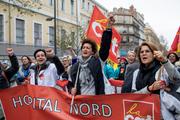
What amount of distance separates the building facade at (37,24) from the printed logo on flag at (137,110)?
17.1 meters

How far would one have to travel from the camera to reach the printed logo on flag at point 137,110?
176 inches

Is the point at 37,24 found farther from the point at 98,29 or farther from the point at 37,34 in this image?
the point at 98,29

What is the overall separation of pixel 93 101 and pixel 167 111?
112 centimetres

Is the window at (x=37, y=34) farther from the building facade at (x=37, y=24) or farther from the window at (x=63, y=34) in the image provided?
the window at (x=63, y=34)

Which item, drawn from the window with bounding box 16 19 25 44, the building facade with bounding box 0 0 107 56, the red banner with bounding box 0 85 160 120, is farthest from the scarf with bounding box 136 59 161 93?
the window with bounding box 16 19 25 44

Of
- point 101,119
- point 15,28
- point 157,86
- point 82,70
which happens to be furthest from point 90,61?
point 15,28

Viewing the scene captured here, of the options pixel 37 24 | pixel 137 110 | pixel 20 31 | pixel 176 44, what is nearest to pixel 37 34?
pixel 37 24

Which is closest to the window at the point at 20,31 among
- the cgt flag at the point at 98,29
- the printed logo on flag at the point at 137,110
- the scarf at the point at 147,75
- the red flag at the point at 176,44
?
the red flag at the point at 176,44

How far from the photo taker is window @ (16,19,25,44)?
28922mm

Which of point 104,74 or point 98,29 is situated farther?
point 98,29

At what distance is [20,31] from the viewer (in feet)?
96.5

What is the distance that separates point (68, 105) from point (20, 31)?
24.9 metres

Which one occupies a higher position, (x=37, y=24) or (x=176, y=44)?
(x=37, y=24)

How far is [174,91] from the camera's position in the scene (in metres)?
4.21
